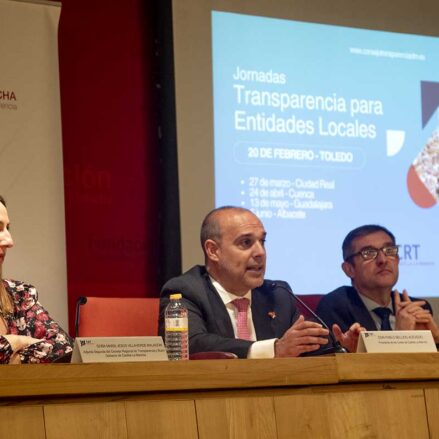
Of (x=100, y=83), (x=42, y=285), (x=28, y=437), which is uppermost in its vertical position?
(x=100, y=83)

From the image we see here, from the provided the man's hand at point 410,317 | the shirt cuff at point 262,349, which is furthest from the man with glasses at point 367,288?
the shirt cuff at point 262,349

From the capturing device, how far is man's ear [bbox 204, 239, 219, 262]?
3.66 metres

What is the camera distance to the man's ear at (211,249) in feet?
12.0

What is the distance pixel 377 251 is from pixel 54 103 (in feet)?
4.85

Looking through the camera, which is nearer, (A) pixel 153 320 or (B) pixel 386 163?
(A) pixel 153 320

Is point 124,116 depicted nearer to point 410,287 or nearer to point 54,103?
point 54,103

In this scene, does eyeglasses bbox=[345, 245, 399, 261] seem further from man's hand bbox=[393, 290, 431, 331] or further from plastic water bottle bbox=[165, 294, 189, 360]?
plastic water bottle bbox=[165, 294, 189, 360]

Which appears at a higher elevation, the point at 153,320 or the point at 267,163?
the point at 267,163

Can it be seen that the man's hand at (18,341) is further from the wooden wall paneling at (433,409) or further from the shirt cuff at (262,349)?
the wooden wall paneling at (433,409)

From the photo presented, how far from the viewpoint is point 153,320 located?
3609mm

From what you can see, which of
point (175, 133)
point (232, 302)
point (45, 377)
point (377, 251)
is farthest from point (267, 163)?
point (45, 377)

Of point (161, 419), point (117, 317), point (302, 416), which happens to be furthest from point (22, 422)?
point (117, 317)

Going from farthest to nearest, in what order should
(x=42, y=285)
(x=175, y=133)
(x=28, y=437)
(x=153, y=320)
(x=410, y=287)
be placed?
(x=410, y=287), (x=175, y=133), (x=42, y=285), (x=153, y=320), (x=28, y=437)

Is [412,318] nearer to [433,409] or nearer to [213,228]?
[213,228]
